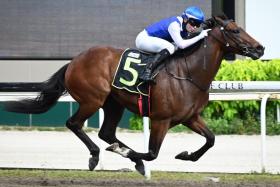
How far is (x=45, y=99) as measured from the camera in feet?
28.0

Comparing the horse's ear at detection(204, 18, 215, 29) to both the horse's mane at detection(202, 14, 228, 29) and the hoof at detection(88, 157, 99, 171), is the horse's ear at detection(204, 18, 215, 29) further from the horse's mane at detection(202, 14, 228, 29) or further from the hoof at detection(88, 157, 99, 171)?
the hoof at detection(88, 157, 99, 171)

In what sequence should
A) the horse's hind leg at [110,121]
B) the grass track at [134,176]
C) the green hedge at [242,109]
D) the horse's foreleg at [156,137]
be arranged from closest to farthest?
1. the horse's foreleg at [156,137]
2. the grass track at [134,176]
3. the horse's hind leg at [110,121]
4. the green hedge at [242,109]

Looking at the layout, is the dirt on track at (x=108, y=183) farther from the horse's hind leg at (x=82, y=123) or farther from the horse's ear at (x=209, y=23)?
the horse's ear at (x=209, y=23)

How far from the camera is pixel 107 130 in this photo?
844 cm

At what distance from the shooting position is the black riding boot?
774 cm

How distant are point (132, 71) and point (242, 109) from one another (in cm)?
526

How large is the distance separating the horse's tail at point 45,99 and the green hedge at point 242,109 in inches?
185

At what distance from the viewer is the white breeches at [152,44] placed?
788 cm

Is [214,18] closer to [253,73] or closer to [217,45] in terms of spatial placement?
[217,45]

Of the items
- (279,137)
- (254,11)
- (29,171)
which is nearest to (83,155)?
(29,171)

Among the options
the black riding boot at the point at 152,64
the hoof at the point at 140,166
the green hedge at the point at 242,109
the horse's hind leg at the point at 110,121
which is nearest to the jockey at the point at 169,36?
the black riding boot at the point at 152,64

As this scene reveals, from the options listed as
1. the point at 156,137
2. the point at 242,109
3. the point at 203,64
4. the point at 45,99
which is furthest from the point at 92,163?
the point at 242,109

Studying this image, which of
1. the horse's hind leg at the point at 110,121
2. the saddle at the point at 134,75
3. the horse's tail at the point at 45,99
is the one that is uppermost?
the saddle at the point at 134,75

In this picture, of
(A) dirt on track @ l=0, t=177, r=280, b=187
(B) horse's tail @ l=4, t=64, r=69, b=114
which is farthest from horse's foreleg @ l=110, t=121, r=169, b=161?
(B) horse's tail @ l=4, t=64, r=69, b=114
